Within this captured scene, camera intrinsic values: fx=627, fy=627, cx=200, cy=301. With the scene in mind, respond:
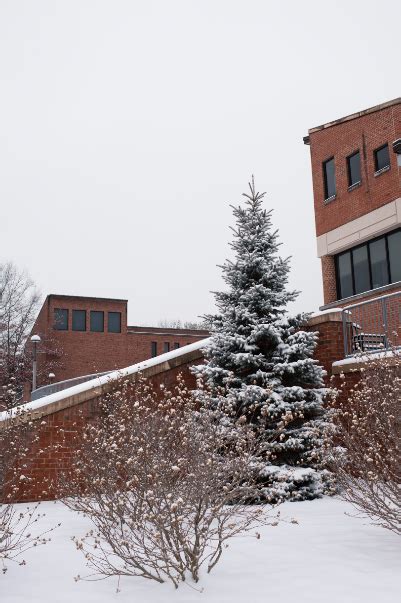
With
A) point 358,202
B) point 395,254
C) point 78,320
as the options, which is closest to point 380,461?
point 395,254

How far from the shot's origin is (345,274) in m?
23.0

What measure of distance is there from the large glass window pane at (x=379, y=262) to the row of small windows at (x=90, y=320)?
25835 millimetres

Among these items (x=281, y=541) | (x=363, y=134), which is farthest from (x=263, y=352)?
(x=363, y=134)

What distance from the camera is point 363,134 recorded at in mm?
22203

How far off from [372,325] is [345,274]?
324 inches

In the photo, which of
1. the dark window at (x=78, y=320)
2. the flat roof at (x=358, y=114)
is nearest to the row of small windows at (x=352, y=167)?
the flat roof at (x=358, y=114)

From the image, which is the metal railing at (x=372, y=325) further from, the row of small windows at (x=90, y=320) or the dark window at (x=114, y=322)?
the dark window at (x=114, y=322)

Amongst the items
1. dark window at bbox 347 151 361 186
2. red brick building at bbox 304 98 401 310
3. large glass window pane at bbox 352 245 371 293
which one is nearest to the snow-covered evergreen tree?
red brick building at bbox 304 98 401 310

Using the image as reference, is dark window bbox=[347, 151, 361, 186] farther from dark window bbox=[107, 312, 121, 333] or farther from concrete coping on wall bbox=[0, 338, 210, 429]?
dark window bbox=[107, 312, 121, 333]

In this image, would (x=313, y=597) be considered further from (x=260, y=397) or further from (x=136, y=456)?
(x=260, y=397)

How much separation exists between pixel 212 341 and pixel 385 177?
11.7 m

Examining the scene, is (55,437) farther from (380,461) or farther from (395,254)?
(395,254)

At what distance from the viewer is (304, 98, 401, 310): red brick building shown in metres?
20.8

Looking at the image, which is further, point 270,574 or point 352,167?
point 352,167
